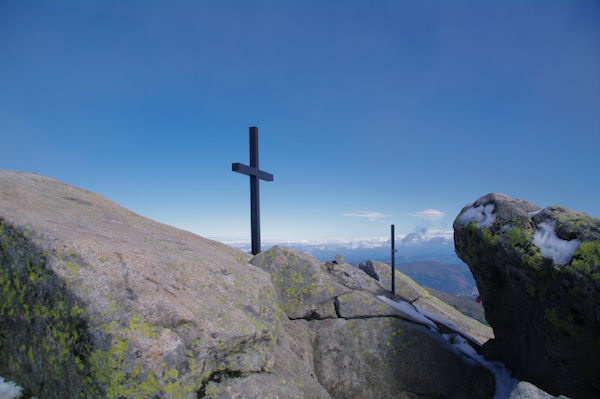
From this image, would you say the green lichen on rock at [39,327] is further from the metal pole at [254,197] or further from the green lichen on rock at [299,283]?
the metal pole at [254,197]

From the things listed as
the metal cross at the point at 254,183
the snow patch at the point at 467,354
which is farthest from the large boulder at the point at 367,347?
the metal cross at the point at 254,183

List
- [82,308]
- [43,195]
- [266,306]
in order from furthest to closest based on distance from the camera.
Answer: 1. [43,195]
2. [266,306]
3. [82,308]

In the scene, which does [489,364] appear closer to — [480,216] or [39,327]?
[480,216]

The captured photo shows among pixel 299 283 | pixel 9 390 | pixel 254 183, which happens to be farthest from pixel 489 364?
pixel 254 183

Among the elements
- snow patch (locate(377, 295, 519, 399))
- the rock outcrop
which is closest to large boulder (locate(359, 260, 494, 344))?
snow patch (locate(377, 295, 519, 399))

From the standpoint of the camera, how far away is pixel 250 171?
14.3 m

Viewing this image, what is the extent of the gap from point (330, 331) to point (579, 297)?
5398 mm

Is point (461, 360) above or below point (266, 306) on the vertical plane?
below

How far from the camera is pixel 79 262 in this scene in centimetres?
537

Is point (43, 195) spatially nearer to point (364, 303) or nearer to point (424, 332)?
point (364, 303)

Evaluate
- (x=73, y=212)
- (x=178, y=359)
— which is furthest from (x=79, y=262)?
(x=73, y=212)

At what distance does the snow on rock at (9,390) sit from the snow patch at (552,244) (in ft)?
33.5

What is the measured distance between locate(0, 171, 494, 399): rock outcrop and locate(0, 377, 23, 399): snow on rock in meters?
0.11

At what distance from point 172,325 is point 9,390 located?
10.8 feet
